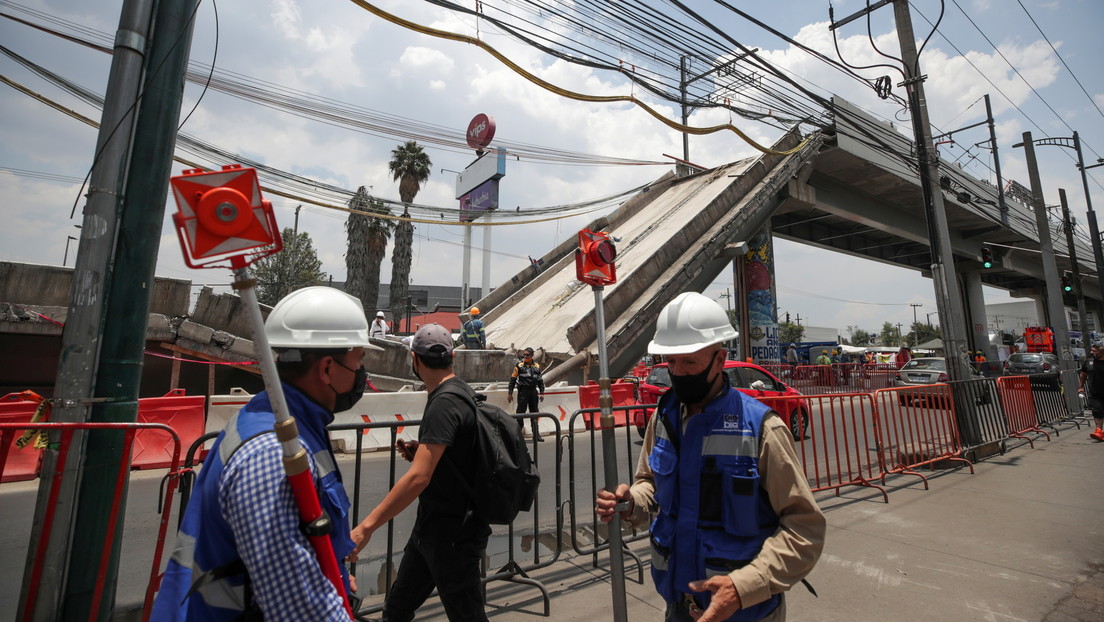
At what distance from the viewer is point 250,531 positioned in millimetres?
1309

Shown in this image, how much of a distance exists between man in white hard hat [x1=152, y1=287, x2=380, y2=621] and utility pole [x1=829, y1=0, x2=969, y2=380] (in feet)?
36.7

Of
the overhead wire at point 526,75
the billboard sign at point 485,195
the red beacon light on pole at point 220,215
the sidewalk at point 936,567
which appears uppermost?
the billboard sign at point 485,195

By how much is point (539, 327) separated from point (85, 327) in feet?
50.4

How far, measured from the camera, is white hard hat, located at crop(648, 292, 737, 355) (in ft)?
7.03

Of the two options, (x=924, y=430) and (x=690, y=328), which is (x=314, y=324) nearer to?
(x=690, y=328)

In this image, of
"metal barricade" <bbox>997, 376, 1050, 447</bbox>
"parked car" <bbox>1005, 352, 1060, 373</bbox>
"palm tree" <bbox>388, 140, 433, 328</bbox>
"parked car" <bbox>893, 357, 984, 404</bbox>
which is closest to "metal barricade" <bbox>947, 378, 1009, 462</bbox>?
"metal barricade" <bbox>997, 376, 1050, 447</bbox>

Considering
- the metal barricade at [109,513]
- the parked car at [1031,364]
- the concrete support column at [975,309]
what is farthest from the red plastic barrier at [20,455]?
the concrete support column at [975,309]

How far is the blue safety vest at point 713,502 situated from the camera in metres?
1.94

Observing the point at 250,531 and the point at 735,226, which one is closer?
the point at 250,531

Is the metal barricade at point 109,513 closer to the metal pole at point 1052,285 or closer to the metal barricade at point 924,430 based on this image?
the metal barricade at point 924,430

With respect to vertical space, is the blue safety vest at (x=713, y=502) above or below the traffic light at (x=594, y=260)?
below

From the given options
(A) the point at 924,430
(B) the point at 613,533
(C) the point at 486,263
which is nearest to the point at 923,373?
(A) the point at 924,430

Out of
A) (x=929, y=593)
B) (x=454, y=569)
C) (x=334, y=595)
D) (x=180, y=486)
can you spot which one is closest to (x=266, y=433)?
(x=334, y=595)

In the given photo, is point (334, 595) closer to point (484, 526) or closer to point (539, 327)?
point (484, 526)
